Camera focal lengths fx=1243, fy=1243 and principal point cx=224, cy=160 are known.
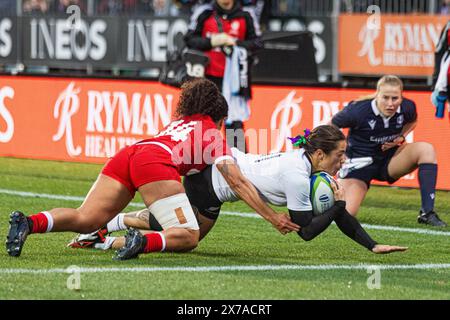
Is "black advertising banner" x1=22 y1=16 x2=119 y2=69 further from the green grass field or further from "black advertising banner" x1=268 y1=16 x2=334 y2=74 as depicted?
the green grass field

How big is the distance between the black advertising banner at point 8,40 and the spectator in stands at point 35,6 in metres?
0.30

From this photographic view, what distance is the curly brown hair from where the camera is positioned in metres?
9.27

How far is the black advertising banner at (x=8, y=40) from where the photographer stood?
21.5 metres

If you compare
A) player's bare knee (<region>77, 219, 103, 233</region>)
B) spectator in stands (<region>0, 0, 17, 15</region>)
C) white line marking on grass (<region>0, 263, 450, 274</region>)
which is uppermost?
spectator in stands (<region>0, 0, 17, 15</region>)

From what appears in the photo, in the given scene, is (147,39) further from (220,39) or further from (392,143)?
(392,143)

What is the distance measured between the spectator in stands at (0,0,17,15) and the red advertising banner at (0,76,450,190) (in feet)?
14.5

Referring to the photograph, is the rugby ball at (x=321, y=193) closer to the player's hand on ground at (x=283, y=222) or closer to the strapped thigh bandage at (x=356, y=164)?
the player's hand on ground at (x=283, y=222)

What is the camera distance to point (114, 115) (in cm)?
1631

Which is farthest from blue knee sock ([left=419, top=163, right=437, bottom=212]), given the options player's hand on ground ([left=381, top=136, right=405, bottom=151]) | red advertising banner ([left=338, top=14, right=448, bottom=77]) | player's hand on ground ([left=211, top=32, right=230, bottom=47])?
red advertising banner ([left=338, top=14, right=448, bottom=77])

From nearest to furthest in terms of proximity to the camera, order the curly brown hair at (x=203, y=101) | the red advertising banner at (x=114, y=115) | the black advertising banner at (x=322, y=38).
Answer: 1. the curly brown hair at (x=203, y=101)
2. the red advertising banner at (x=114, y=115)
3. the black advertising banner at (x=322, y=38)

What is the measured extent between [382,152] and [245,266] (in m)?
3.29

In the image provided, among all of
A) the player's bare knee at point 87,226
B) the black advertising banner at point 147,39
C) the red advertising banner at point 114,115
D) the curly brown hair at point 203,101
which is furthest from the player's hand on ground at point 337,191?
the black advertising banner at point 147,39

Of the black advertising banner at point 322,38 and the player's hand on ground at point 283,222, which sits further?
the black advertising banner at point 322,38
